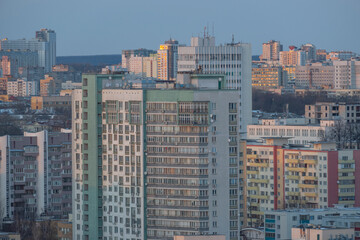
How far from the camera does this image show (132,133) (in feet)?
139

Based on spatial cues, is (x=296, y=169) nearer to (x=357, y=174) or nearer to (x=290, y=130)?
(x=357, y=174)

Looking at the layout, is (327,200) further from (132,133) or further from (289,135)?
(289,135)

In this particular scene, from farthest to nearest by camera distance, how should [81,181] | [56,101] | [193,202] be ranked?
[56,101]
[81,181]
[193,202]

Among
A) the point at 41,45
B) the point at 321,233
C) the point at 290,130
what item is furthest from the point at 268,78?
the point at 321,233

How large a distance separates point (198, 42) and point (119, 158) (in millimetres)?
24831

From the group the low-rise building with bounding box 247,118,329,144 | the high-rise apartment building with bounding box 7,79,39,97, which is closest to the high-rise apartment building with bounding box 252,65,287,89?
the high-rise apartment building with bounding box 7,79,39,97

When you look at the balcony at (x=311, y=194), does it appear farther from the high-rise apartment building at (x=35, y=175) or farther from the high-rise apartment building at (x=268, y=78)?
the high-rise apartment building at (x=268, y=78)

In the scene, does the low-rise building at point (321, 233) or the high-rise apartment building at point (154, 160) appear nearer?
the low-rise building at point (321, 233)

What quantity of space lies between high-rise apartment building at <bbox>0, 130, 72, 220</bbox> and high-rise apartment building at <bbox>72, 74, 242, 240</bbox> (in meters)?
10.1

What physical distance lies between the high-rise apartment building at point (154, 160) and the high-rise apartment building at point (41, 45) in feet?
486

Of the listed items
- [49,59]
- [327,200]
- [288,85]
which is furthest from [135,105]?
[49,59]

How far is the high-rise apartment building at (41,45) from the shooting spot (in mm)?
193125

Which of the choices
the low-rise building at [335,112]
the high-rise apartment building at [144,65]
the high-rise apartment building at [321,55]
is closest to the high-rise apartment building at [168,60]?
the high-rise apartment building at [144,65]

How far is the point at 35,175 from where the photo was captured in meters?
54.8
